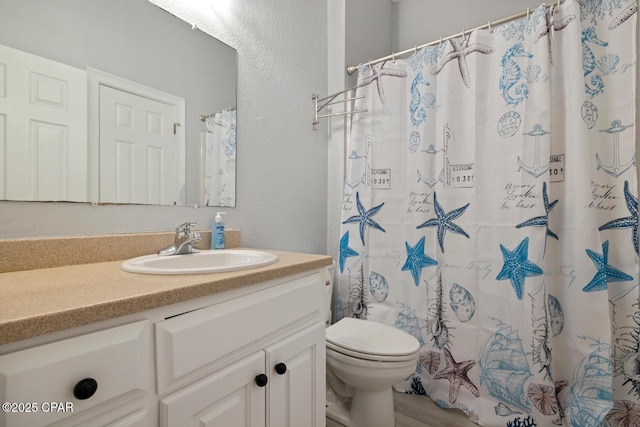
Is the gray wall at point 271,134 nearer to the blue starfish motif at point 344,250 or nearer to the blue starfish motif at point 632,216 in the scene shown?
the blue starfish motif at point 344,250

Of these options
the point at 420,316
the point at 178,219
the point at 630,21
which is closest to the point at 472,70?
the point at 630,21

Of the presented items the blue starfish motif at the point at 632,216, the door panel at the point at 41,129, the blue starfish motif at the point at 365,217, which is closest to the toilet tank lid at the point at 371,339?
the blue starfish motif at the point at 365,217

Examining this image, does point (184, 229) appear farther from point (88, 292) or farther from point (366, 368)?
point (366, 368)

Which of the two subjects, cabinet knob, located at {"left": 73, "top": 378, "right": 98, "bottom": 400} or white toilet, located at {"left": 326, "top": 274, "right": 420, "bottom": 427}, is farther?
white toilet, located at {"left": 326, "top": 274, "right": 420, "bottom": 427}

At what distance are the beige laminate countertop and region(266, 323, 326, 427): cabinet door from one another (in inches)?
9.1

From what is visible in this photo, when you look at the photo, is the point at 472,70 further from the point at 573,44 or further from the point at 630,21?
the point at 630,21

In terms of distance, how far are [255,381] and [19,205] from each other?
814mm

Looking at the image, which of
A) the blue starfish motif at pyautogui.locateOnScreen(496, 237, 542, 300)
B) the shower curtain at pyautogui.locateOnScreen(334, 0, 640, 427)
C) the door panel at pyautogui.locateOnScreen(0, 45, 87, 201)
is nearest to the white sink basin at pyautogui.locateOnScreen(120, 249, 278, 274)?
the door panel at pyautogui.locateOnScreen(0, 45, 87, 201)

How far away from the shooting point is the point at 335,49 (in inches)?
76.7

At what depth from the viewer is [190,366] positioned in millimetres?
640

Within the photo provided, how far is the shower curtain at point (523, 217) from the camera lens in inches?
50.1

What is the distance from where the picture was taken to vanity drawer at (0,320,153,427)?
0.42 m

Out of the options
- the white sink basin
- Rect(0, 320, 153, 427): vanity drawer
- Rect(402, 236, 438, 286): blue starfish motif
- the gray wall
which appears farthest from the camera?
Rect(402, 236, 438, 286): blue starfish motif

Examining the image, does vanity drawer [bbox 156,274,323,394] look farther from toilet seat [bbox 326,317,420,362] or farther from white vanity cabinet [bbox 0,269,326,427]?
toilet seat [bbox 326,317,420,362]
